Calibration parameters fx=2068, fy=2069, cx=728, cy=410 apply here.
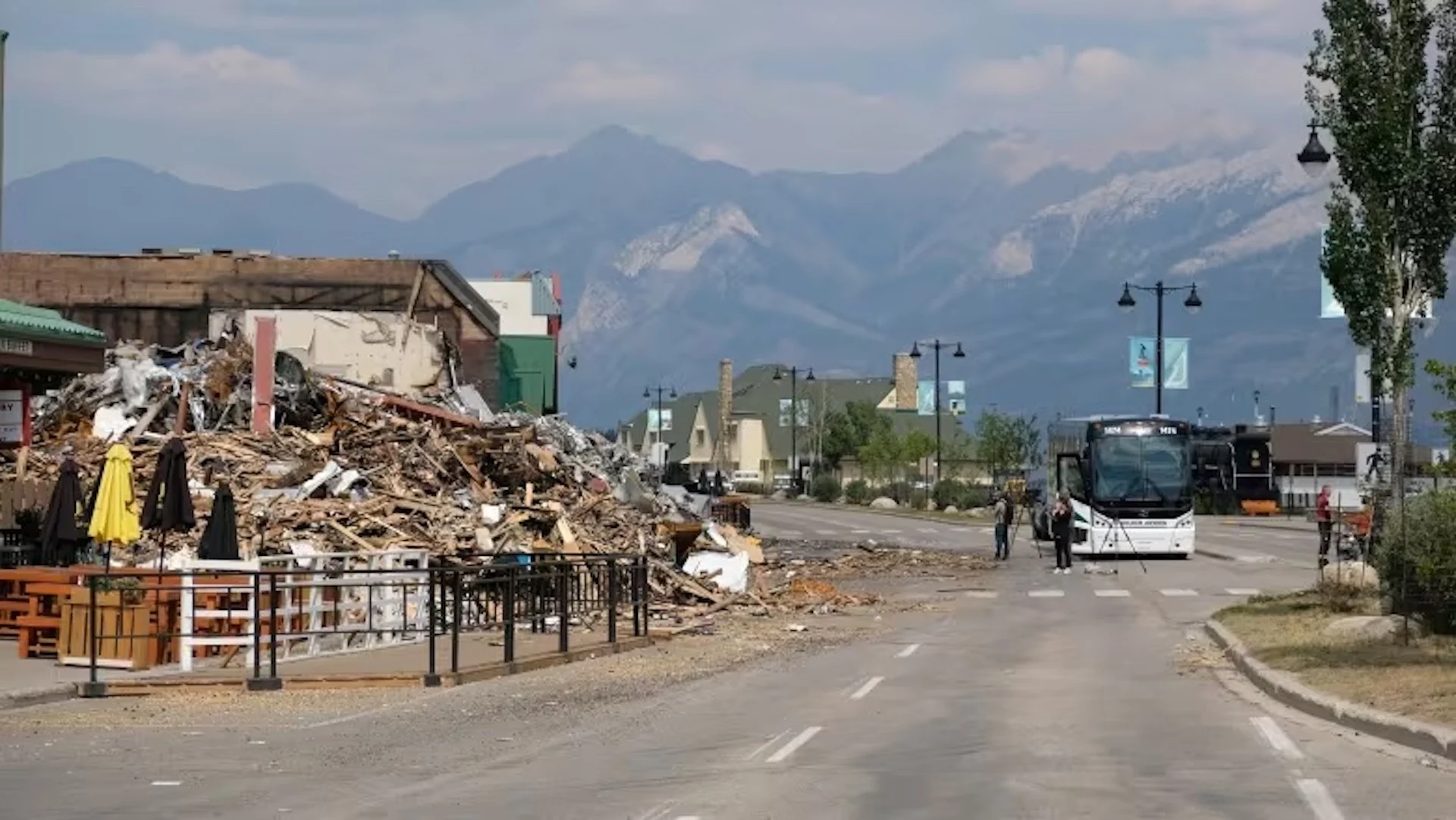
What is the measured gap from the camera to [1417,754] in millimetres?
14812

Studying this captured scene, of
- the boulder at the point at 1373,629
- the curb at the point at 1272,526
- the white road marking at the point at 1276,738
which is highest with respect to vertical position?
the curb at the point at 1272,526

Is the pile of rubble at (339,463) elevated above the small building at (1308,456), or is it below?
below

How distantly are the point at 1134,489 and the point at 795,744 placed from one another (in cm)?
Answer: 3651

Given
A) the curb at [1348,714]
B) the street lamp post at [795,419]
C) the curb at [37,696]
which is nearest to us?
the curb at [1348,714]

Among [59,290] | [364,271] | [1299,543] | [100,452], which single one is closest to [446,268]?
[364,271]

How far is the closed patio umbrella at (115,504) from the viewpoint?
2339 cm

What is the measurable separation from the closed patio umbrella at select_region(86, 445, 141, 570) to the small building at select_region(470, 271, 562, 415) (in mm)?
55353

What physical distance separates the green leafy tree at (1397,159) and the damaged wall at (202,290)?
45.6m

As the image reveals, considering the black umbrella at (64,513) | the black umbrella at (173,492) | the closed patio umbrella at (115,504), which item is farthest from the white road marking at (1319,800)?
the black umbrella at (64,513)

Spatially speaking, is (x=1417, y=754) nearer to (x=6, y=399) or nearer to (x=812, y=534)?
(x=6, y=399)

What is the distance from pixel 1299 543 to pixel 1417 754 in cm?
4610

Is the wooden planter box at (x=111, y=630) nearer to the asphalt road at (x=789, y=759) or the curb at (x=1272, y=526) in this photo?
the asphalt road at (x=789, y=759)

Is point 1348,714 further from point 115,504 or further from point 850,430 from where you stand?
point 850,430

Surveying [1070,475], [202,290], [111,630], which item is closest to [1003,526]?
[1070,475]
